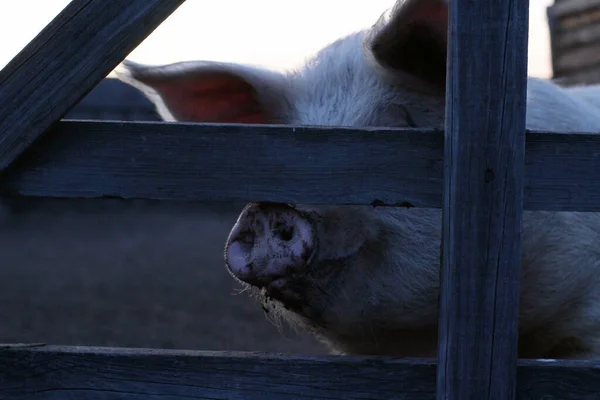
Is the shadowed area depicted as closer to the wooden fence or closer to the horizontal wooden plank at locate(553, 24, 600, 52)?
the wooden fence

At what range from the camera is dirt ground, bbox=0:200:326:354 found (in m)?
6.68

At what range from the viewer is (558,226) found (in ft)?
10.0

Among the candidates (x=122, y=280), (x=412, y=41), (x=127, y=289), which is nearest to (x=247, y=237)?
(x=412, y=41)

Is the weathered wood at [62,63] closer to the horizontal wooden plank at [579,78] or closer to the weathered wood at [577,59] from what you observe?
the horizontal wooden plank at [579,78]

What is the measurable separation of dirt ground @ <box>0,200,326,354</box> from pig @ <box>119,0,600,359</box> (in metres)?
1.39

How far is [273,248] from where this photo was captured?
8.52ft

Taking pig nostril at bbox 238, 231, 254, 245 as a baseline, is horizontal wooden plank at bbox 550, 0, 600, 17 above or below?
above

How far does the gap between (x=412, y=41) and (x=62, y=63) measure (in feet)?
3.89

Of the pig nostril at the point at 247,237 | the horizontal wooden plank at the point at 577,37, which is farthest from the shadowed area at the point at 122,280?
the horizontal wooden plank at the point at 577,37

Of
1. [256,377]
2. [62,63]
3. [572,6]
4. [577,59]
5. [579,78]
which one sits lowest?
[256,377]

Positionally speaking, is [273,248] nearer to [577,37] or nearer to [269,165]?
[269,165]

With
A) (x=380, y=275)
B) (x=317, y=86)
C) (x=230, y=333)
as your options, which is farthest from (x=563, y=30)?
(x=380, y=275)

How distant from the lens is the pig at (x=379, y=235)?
8.74 ft

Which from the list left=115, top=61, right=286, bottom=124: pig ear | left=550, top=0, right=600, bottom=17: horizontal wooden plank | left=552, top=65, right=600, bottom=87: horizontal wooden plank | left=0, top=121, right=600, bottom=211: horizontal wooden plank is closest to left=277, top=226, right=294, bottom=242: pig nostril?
left=0, top=121, right=600, bottom=211: horizontal wooden plank
